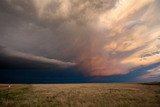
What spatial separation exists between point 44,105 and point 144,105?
39.9ft

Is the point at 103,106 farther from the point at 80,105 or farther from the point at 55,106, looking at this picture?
the point at 55,106

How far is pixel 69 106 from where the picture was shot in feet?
77.8

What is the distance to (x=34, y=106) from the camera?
2377 cm

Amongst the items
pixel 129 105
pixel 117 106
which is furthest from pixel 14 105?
pixel 129 105

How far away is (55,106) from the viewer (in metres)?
23.8

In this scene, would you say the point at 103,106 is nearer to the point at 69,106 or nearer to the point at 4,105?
the point at 69,106

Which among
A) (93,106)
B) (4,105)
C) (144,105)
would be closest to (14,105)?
(4,105)

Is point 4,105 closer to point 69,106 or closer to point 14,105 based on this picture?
point 14,105

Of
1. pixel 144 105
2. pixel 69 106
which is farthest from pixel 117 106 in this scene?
pixel 69 106

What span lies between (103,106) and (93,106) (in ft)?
3.90

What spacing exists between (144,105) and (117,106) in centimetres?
364

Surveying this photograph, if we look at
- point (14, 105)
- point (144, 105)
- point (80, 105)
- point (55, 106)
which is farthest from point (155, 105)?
point (14, 105)

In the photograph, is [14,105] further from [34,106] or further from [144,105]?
[144,105]

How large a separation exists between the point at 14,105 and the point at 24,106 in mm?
1381
